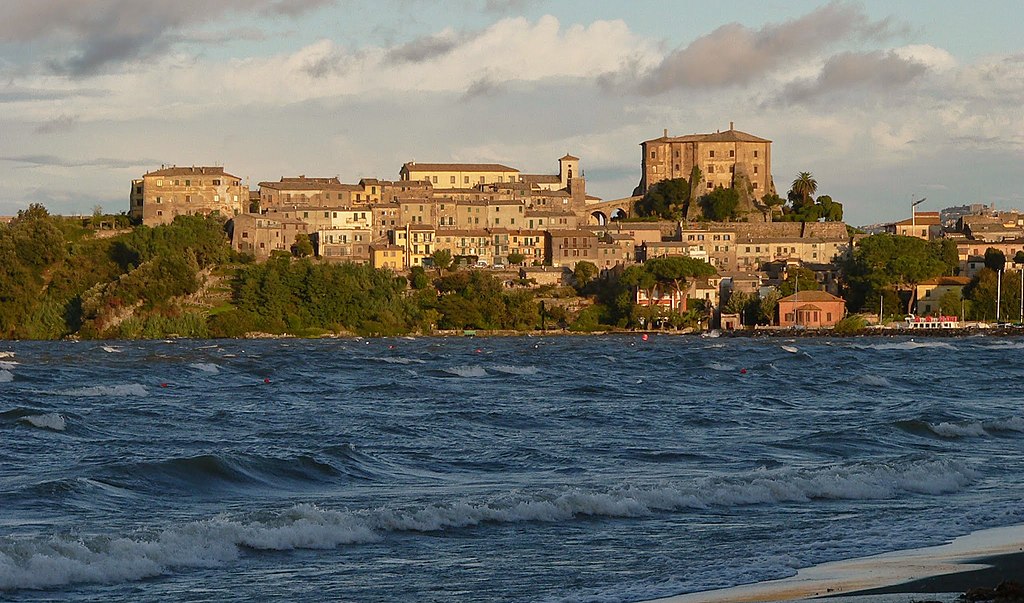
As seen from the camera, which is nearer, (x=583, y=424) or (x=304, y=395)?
(x=583, y=424)

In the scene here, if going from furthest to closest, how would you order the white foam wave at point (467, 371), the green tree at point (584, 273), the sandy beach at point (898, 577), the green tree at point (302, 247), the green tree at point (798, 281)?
the green tree at point (584, 273) → the green tree at point (798, 281) → the green tree at point (302, 247) → the white foam wave at point (467, 371) → the sandy beach at point (898, 577)

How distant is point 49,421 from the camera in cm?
3147

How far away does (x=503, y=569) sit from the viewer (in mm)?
15906

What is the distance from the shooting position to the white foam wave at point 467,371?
57.7m

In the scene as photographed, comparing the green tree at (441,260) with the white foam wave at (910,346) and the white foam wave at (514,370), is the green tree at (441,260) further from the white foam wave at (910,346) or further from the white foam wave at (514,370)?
the white foam wave at (514,370)

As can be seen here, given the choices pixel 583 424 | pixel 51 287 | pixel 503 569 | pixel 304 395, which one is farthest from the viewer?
pixel 51 287

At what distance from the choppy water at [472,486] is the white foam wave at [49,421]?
0.12 metres

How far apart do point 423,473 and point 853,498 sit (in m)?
6.87

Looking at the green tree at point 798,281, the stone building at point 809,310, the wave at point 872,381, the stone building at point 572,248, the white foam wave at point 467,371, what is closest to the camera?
the wave at point 872,381

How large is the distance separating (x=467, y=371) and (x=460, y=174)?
10301 cm

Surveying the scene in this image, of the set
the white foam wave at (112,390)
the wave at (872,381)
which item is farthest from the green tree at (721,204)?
the white foam wave at (112,390)

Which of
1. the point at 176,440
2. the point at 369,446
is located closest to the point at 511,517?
the point at 369,446

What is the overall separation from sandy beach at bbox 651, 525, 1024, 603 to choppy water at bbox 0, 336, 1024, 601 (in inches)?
15.7

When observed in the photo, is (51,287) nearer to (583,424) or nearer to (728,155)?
(728,155)
